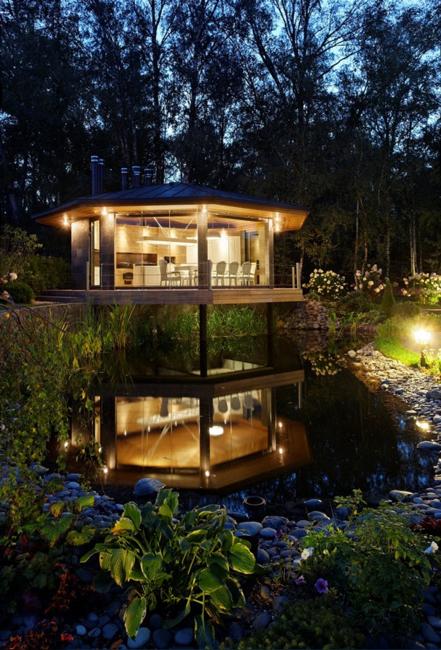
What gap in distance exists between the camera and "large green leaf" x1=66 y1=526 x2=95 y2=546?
264cm

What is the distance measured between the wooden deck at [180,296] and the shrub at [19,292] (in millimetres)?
1053

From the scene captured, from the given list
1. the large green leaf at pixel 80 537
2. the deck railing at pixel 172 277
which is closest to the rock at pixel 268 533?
the large green leaf at pixel 80 537

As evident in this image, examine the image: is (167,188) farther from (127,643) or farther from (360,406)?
(127,643)

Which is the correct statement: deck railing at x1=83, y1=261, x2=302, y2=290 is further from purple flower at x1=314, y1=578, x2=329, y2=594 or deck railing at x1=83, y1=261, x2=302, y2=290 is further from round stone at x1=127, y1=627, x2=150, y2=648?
round stone at x1=127, y1=627, x2=150, y2=648

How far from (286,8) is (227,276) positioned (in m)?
14.0

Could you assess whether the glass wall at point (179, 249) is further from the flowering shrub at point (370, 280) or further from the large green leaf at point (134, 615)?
the large green leaf at point (134, 615)

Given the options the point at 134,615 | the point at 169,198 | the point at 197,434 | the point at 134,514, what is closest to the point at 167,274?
the point at 169,198

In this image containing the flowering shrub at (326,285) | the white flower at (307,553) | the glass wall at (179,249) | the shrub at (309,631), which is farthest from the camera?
the flowering shrub at (326,285)

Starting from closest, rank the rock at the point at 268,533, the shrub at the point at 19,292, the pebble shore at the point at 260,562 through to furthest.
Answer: the pebble shore at the point at 260,562 → the rock at the point at 268,533 → the shrub at the point at 19,292

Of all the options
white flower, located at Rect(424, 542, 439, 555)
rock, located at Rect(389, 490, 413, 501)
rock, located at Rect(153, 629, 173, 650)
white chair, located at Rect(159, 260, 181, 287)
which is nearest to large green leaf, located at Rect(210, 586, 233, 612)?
rock, located at Rect(153, 629, 173, 650)

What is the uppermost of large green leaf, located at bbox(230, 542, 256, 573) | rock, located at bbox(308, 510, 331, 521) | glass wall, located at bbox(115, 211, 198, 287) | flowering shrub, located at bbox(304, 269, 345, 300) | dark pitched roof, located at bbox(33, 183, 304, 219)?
dark pitched roof, located at bbox(33, 183, 304, 219)

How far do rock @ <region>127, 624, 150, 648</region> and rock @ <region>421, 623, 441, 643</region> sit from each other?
122cm

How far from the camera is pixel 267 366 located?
1066 cm

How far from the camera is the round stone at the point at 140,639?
2.18 metres
